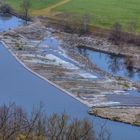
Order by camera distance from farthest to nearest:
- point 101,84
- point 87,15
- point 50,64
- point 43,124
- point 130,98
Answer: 1. point 87,15
2. point 50,64
3. point 101,84
4. point 130,98
5. point 43,124

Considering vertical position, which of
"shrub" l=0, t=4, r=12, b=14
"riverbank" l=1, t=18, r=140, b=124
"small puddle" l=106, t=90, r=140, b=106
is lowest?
"small puddle" l=106, t=90, r=140, b=106

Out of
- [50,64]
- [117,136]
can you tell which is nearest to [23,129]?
[117,136]

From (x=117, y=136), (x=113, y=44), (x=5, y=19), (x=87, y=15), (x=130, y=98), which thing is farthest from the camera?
(x=5, y=19)

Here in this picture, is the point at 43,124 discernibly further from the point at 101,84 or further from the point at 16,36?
the point at 16,36

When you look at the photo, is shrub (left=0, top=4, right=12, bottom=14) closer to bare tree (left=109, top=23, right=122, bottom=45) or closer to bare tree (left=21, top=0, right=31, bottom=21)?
bare tree (left=21, top=0, right=31, bottom=21)

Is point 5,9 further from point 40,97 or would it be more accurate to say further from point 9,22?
point 40,97

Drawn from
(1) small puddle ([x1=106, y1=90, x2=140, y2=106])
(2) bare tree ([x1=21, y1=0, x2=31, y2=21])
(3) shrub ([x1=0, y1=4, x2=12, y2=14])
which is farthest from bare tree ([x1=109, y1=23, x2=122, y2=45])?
(3) shrub ([x1=0, y1=4, x2=12, y2=14])
